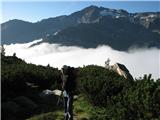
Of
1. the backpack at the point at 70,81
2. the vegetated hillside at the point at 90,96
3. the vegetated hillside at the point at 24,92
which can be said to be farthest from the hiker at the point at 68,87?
the vegetated hillside at the point at 24,92

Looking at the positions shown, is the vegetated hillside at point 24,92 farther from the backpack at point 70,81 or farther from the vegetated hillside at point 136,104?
the backpack at point 70,81

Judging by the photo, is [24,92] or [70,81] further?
[24,92]

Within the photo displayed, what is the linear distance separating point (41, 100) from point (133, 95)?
7.28m

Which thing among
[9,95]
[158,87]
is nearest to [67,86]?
[158,87]

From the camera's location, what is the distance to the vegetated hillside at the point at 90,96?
14370 mm

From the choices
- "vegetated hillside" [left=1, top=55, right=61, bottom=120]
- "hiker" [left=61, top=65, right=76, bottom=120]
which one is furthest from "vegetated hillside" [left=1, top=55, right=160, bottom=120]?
"hiker" [left=61, top=65, right=76, bottom=120]

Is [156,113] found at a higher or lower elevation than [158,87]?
lower

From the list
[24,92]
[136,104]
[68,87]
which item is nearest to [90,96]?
[68,87]

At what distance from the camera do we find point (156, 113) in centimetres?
1401

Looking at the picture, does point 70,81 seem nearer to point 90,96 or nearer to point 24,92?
point 90,96

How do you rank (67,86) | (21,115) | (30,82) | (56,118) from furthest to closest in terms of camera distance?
(30,82) → (21,115) → (56,118) → (67,86)

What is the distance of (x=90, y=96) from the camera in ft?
61.4

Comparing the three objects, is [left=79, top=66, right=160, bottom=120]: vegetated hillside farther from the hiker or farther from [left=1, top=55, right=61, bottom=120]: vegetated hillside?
[left=1, top=55, right=61, bottom=120]: vegetated hillside

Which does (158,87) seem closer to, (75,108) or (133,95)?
(133,95)
